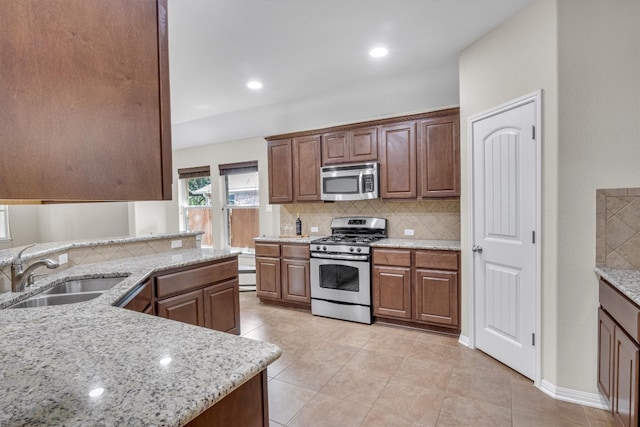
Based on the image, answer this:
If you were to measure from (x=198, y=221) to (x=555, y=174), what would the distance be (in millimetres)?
5323

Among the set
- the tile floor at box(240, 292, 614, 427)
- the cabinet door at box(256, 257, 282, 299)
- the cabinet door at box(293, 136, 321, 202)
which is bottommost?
the tile floor at box(240, 292, 614, 427)

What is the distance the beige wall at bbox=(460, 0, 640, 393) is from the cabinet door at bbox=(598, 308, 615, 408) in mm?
74

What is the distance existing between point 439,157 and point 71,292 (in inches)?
132

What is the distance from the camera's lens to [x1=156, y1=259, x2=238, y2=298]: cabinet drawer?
2.57 metres

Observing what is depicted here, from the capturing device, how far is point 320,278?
3.93 metres

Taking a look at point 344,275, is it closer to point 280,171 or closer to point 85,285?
point 280,171

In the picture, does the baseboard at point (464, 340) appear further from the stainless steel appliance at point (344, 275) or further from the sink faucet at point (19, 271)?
the sink faucet at point (19, 271)

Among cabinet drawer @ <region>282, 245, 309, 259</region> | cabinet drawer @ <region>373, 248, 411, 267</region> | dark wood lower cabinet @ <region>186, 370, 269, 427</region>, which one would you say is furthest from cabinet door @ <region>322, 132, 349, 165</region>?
dark wood lower cabinet @ <region>186, 370, 269, 427</region>

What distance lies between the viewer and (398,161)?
3.73m

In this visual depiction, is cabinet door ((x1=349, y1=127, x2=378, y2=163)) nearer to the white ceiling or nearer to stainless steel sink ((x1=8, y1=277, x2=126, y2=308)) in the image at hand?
the white ceiling

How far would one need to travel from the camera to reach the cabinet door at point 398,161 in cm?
364

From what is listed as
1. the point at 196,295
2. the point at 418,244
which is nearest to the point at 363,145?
the point at 418,244

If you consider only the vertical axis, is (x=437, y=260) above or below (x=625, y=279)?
below

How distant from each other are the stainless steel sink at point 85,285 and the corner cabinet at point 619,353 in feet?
9.66
